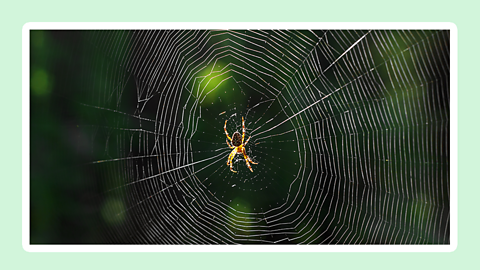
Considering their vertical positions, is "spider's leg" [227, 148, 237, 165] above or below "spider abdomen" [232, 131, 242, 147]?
below

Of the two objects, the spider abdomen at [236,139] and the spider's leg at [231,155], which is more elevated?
the spider abdomen at [236,139]

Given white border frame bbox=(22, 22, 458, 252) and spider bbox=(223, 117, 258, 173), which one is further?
spider bbox=(223, 117, 258, 173)

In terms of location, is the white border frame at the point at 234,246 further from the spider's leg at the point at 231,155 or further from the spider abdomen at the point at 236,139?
the spider abdomen at the point at 236,139

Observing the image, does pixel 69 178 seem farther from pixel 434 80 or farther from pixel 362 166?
pixel 434 80

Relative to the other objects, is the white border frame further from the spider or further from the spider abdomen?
the spider abdomen

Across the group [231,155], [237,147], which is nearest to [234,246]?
[231,155]

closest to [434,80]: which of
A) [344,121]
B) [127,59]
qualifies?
[344,121]

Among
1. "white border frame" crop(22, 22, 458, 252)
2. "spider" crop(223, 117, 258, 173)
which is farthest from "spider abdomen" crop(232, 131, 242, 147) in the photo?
"white border frame" crop(22, 22, 458, 252)

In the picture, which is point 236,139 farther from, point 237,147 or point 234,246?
point 234,246

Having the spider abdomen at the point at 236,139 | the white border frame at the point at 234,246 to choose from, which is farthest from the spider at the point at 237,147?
the white border frame at the point at 234,246
